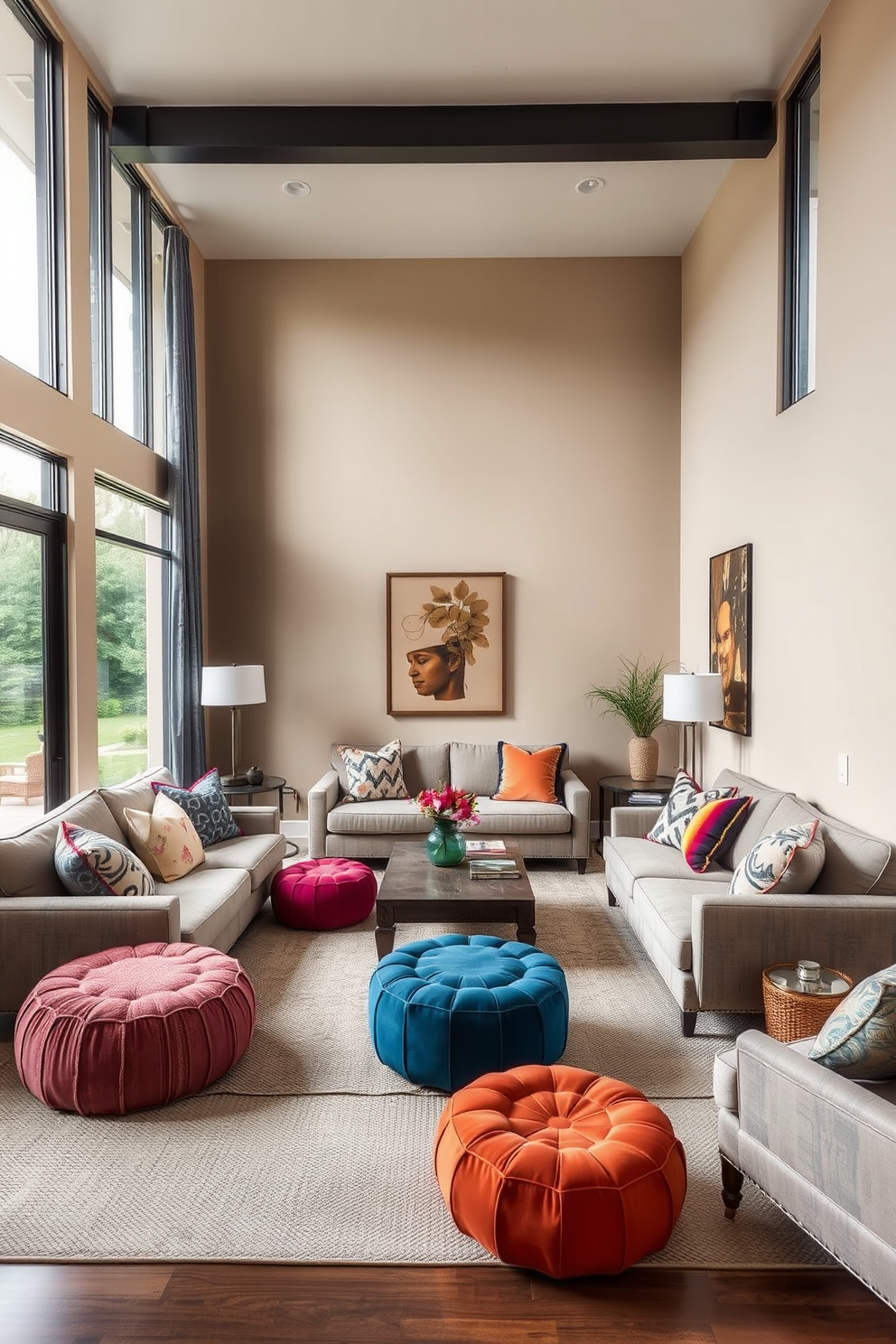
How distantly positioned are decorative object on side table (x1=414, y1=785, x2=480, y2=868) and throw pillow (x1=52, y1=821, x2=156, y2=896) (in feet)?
4.52

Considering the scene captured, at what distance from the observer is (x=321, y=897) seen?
4.37 meters

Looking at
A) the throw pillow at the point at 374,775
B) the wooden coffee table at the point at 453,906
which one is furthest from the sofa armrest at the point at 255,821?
the wooden coffee table at the point at 453,906

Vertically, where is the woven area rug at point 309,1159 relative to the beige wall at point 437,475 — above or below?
below

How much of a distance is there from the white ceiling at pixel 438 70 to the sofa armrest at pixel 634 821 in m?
3.83

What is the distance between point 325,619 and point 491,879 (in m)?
2.95

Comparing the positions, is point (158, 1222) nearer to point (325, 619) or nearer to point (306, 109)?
point (325, 619)

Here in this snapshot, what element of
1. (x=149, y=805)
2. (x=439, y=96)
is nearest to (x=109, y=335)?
(x=439, y=96)

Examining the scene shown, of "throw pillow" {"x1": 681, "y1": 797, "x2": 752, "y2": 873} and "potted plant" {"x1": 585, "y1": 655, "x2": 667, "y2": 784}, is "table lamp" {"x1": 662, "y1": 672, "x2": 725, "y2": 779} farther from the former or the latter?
"potted plant" {"x1": 585, "y1": 655, "x2": 667, "y2": 784}

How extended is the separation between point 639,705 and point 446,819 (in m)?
2.35

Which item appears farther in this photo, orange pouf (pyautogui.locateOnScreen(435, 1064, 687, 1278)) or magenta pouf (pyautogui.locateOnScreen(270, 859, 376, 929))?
magenta pouf (pyautogui.locateOnScreen(270, 859, 376, 929))

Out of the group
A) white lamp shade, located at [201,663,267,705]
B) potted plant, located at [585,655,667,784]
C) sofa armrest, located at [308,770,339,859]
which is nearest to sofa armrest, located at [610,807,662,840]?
potted plant, located at [585,655,667,784]

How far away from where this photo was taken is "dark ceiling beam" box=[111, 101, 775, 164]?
446cm

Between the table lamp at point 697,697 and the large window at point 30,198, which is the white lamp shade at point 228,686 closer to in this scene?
the large window at point 30,198

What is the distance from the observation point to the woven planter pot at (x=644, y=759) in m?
5.91
